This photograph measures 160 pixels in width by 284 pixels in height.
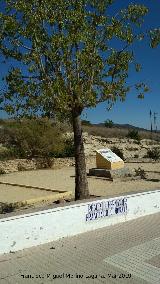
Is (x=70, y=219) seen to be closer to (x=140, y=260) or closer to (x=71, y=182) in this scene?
(x=140, y=260)

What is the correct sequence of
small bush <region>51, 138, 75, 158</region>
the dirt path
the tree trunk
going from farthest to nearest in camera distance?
1. small bush <region>51, 138, 75, 158</region>
2. the dirt path
3. the tree trunk

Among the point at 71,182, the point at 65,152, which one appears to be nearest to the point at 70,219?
the point at 71,182

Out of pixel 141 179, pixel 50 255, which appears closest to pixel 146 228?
pixel 50 255

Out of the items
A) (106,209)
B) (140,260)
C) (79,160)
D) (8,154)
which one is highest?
(8,154)

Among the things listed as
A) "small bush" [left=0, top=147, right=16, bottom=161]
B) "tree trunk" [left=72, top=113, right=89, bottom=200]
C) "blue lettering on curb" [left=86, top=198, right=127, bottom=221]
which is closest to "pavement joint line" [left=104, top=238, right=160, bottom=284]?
"blue lettering on curb" [left=86, top=198, right=127, bottom=221]

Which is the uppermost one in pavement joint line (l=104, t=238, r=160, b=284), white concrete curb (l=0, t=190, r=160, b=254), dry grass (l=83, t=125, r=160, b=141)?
dry grass (l=83, t=125, r=160, b=141)

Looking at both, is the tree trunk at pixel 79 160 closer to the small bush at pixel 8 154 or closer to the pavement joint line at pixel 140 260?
the pavement joint line at pixel 140 260

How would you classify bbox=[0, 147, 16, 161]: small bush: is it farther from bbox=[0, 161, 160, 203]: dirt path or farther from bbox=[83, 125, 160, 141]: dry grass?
bbox=[83, 125, 160, 141]: dry grass

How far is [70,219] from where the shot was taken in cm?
1028

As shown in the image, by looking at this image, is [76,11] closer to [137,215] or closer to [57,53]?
[57,53]

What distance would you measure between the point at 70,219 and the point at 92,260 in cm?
181

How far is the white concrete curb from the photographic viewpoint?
903cm

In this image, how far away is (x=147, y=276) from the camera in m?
7.79

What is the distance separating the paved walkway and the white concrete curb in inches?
7.9
